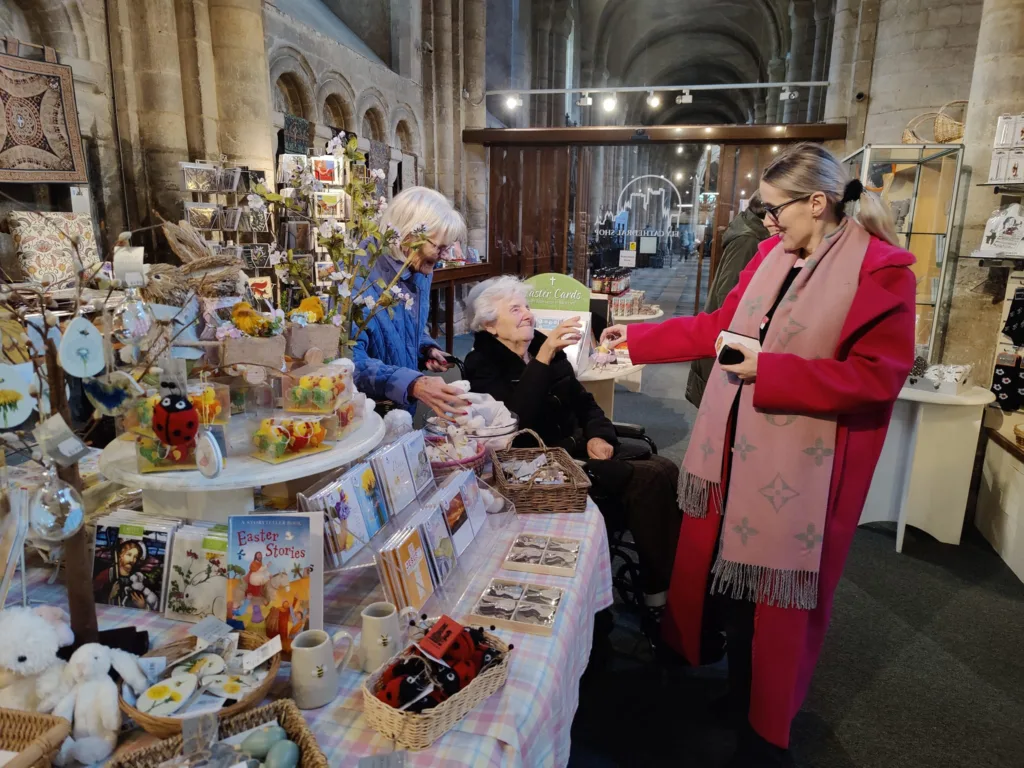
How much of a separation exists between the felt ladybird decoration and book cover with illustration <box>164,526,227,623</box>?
199 millimetres

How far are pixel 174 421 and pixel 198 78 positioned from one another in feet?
17.9

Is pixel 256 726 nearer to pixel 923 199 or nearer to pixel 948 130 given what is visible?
pixel 923 199

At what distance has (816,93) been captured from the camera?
1341 centimetres

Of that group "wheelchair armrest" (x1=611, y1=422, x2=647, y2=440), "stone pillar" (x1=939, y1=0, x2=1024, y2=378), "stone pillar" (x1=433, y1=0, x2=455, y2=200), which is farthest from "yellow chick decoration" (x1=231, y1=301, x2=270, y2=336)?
"stone pillar" (x1=433, y1=0, x2=455, y2=200)

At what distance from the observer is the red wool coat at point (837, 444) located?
1.74 m

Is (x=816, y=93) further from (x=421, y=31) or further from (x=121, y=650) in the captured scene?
(x=121, y=650)

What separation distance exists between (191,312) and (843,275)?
1.62 meters

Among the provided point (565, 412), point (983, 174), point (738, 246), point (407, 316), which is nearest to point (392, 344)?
point (407, 316)

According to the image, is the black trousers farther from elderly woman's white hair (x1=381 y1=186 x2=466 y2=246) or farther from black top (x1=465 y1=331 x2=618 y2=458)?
elderly woman's white hair (x1=381 y1=186 x2=466 y2=246)

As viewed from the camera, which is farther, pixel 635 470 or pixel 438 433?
pixel 635 470

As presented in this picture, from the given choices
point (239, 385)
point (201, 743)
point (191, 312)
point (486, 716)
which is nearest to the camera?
point (201, 743)

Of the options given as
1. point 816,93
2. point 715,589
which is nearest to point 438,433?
point 715,589

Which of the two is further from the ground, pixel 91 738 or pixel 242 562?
pixel 242 562

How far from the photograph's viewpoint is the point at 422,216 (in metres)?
2.39
